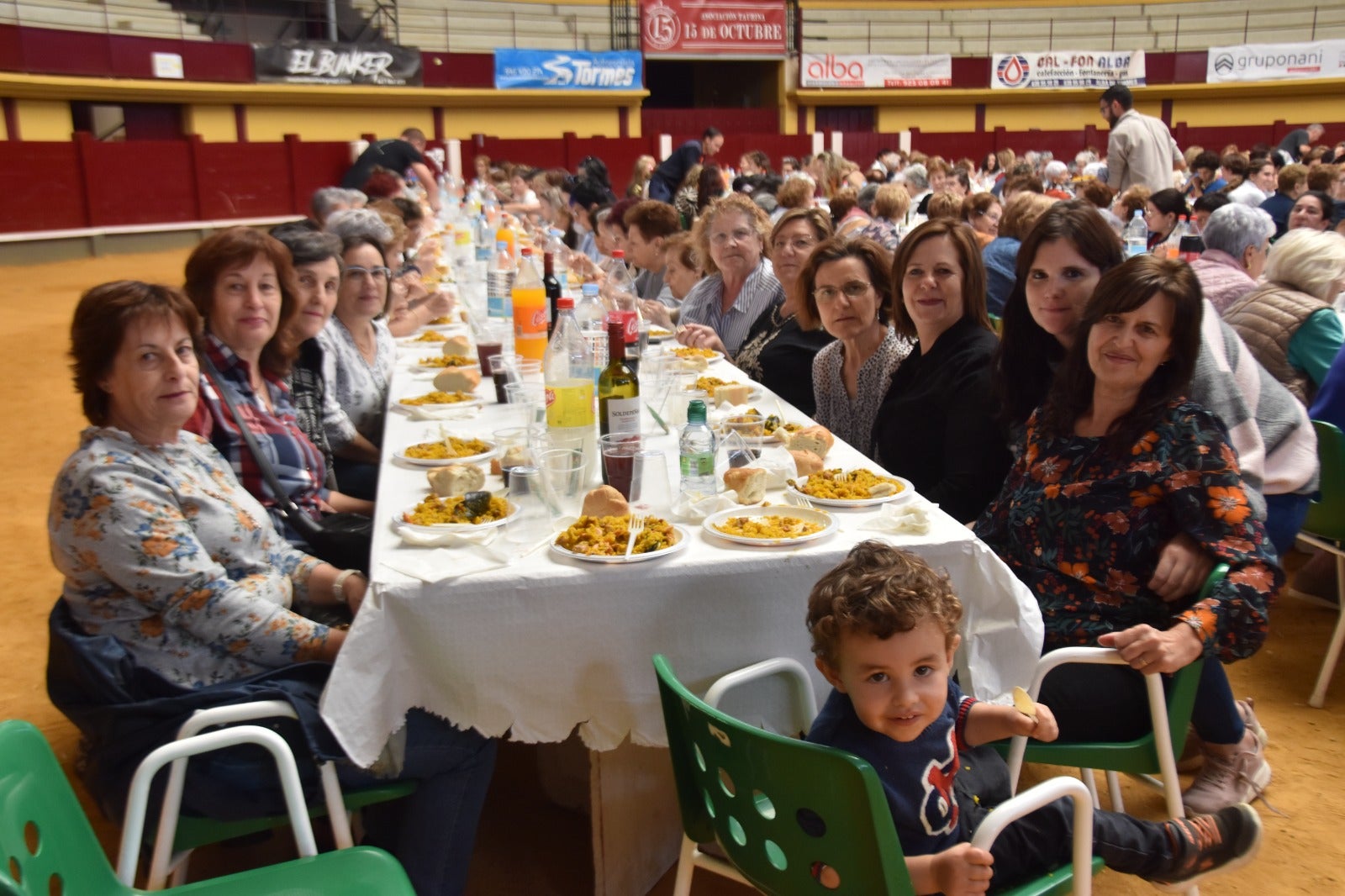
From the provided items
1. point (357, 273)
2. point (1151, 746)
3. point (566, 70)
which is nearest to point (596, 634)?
point (1151, 746)

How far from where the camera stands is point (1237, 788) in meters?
2.51

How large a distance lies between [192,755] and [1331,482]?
118 inches

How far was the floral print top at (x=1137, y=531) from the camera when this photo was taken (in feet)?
6.60

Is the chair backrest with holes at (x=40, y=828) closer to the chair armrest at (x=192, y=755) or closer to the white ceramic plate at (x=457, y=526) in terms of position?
the chair armrest at (x=192, y=755)

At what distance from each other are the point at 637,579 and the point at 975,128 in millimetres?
25341

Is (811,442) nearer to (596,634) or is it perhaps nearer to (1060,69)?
(596,634)

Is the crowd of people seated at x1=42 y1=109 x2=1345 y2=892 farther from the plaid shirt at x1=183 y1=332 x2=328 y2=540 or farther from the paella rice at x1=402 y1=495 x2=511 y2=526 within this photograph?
the paella rice at x1=402 y1=495 x2=511 y2=526

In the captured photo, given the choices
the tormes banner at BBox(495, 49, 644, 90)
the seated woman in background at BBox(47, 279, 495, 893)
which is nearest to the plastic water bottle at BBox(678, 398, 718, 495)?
the seated woman in background at BBox(47, 279, 495, 893)

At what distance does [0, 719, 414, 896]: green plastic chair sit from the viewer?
4.58 feet

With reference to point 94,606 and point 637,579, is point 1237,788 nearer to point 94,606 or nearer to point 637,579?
point 637,579

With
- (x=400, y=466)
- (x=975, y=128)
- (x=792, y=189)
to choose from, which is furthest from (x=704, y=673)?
(x=975, y=128)

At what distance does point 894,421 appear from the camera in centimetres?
293

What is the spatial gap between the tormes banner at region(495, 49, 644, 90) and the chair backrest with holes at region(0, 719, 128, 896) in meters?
20.9

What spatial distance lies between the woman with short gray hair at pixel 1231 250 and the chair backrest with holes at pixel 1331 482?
120cm
